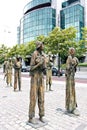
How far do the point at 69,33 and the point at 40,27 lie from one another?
30.6m

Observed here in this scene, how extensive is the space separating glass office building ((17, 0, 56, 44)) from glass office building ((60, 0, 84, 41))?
4.16 meters

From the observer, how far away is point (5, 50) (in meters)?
74.2

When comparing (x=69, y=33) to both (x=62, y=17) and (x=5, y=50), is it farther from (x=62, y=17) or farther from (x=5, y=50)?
(x=5, y=50)

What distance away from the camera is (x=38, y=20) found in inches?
2916

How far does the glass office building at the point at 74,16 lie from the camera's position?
6355 centimetres

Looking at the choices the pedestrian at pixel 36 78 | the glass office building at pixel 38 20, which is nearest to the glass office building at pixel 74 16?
the glass office building at pixel 38 20

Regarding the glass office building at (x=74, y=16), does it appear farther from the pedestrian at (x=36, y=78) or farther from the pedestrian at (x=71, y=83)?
the pedestrian at (x=36, y=78)

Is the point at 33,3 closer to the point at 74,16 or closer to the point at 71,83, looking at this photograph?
the point at 74,16

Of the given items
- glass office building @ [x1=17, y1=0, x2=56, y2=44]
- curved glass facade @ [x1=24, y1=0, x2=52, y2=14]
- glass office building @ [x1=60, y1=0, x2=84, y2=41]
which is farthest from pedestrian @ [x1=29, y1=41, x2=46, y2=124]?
curved glass facade @ [x1=24, y1=0, x2=52, y2=14]

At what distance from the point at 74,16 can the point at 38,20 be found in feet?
46.2

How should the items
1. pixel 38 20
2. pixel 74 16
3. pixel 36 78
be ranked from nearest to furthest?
pixel 36 78 → pixel 74 16 → pixel 38 20

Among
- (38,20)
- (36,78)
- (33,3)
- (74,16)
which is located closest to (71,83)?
(36,78)

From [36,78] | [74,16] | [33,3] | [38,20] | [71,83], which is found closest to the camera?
[36,78]

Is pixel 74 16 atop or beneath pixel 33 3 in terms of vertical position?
beneath
